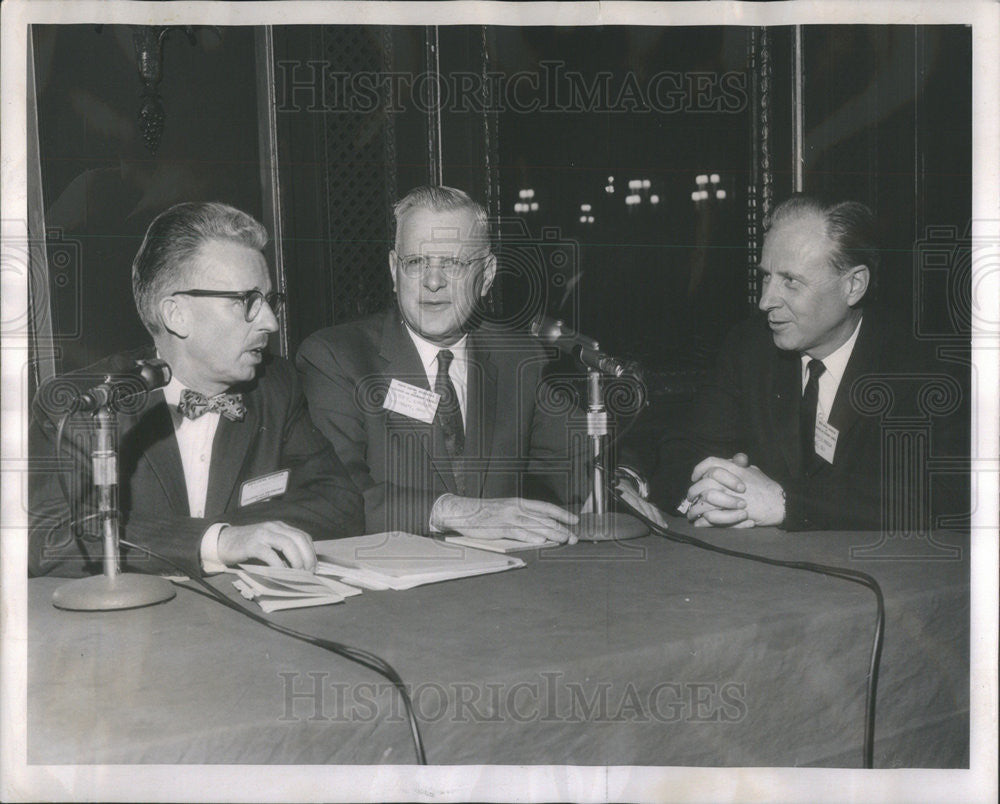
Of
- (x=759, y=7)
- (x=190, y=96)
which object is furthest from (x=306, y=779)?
(x=759, y=7)

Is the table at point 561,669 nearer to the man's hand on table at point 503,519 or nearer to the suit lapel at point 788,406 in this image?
the man's hand on table at point 503,519

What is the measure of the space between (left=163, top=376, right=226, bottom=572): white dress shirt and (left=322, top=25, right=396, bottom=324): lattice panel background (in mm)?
354

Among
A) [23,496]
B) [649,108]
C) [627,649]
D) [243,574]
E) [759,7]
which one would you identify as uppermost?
[759,7]

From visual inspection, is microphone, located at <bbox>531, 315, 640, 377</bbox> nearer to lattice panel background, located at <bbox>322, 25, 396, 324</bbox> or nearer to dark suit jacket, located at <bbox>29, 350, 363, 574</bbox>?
lattice panel background, located at <bbox>322, 25, 396, 324</bbox>

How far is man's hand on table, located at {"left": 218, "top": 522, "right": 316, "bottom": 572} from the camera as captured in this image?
204 cm

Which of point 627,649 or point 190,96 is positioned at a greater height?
point 190,96

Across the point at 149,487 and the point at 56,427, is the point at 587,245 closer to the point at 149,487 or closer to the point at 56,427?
the point at 149,487

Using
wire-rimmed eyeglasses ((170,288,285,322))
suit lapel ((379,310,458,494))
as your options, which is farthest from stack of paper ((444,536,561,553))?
wire-rimmed eyeglasses ((170,288,285,322))

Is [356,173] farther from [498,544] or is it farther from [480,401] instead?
[498,544]

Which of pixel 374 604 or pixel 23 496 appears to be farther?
pixel 23 496

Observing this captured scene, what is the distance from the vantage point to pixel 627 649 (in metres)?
2.00

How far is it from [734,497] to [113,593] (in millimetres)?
1272

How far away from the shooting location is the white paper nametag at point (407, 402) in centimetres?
222

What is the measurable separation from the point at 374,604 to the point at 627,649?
19.3 inches
